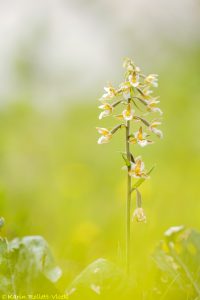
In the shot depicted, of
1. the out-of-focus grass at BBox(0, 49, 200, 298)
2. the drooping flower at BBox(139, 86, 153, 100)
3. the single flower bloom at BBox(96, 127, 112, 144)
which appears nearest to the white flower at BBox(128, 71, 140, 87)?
the drooping flower at BBox(139, 86, 153, 100)

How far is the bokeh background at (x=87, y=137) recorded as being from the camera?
456 centimetres

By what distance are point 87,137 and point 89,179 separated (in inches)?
68.7

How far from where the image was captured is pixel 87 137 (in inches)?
312

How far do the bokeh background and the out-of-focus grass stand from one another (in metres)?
0.01

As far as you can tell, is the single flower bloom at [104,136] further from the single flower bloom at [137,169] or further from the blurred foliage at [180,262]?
the blurred foliage at [180,262]

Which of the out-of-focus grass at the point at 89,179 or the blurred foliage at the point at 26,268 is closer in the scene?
the blurred foliage at the point at 26,268

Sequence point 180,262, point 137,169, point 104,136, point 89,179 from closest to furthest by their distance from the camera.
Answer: point 137,169
point 104,136
point 180,262
point 89,179

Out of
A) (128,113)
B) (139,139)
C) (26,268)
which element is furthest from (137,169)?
(26,268)

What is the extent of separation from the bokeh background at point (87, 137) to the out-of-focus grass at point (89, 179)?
1 centimetres

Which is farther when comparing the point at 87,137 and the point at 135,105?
the point at 87,137

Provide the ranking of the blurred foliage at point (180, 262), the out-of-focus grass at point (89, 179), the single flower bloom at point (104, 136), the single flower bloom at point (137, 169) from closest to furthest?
the single flower bloom at point (137, 169), the single flower bloom at point (104, 136), the blurred foliage at point (180, 262), the out-of-focus grass at point (89, 179)

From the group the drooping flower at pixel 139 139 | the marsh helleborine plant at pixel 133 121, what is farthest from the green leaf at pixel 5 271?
the drooping flower at pixel 139 139

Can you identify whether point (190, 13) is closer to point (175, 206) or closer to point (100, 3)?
point (100, 3)

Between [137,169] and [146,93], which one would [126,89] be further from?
[137,169]
